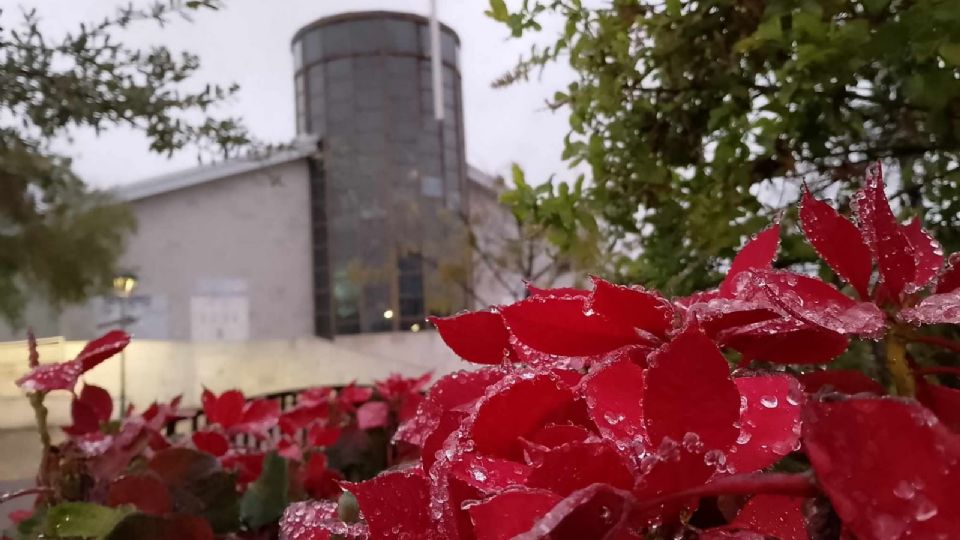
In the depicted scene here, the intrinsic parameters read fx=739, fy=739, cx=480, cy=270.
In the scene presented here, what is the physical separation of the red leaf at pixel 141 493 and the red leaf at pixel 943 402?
369 millimetres

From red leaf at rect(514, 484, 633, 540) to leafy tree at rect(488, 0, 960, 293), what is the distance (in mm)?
375

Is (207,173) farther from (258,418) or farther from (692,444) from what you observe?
(692,444)

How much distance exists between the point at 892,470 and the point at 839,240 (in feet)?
0.27

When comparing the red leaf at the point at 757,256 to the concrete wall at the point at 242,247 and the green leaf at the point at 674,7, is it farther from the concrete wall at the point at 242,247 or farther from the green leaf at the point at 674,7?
the concrete wall at the point at 242,247

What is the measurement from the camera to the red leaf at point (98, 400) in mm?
504

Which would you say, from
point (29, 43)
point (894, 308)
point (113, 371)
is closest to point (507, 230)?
point (113, 371)

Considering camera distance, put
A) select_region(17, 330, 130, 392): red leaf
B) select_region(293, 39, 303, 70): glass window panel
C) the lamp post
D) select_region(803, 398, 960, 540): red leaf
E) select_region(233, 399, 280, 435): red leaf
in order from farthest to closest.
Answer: select_region(293, 39, 303, 70): glass window panel, the lamp post, select_region(233, 399, 280, 435): red leaf, select_region(17, 330, 130, 392): red leaf, select_region(803, 398, 960, 540): red leaf

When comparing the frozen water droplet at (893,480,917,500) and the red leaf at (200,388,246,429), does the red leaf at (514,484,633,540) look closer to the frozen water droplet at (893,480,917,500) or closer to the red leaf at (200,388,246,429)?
the frozen water droplet at (893,480,917,500)

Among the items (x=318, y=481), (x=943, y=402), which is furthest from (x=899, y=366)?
(x=318, y=481)

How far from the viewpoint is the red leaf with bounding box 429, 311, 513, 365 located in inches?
7.9

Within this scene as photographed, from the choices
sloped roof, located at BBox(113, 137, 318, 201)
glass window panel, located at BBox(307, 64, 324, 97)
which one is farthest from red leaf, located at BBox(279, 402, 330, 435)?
glass window panel, located at BBox(307, 64, 324, 97)

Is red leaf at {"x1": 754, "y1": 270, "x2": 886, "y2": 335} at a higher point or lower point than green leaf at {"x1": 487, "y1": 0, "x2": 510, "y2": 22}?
lower

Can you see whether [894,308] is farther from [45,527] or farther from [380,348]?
[380,348]

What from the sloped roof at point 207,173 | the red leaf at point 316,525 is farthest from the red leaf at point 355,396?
the sloped roof at point 207,173
